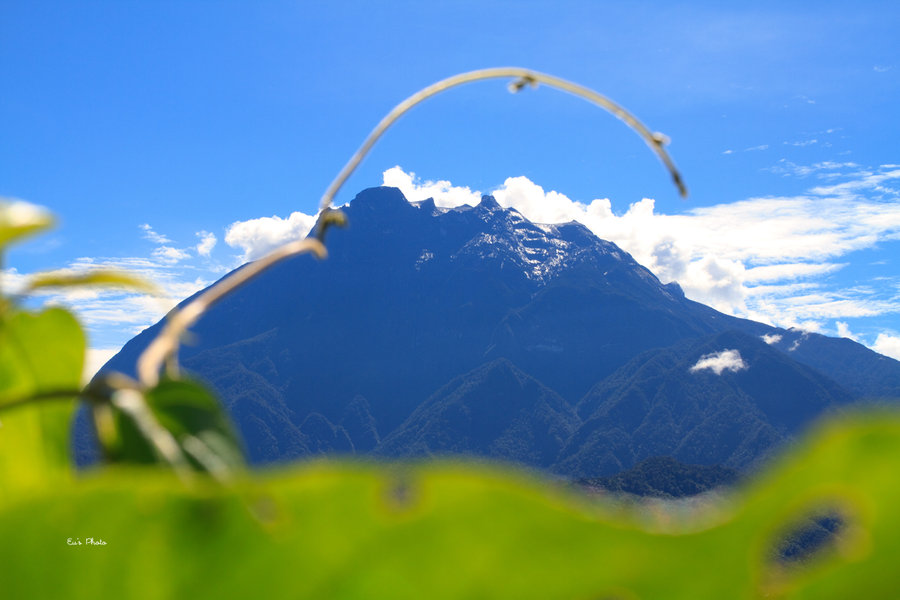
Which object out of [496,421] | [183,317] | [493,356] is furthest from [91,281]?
[493,356]

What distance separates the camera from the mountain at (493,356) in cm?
8312

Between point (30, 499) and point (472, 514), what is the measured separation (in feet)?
0.42

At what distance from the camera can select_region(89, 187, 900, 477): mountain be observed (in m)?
83.1

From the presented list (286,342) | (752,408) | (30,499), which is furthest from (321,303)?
(30,499)

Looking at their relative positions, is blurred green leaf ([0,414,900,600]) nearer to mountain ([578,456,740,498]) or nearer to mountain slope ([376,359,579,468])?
mountain ([578,456,740,498])

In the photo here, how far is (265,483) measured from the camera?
6.2 inches

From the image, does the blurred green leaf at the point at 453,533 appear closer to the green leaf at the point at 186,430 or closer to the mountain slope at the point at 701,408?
the green leaf at the point at 186,430

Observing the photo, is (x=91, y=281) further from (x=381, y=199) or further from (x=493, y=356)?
(x=381, y=199)

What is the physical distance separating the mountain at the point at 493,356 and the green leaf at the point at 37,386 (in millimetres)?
78007

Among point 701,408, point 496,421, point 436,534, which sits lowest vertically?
point 701,408

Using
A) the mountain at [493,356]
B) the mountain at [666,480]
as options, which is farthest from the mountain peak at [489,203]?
the mountain at [666,480]

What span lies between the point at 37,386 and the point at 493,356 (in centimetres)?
10079

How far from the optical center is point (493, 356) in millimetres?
100688

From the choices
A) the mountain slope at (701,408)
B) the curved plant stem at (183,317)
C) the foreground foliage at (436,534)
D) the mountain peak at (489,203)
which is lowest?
the mountain slope at (701,408)
